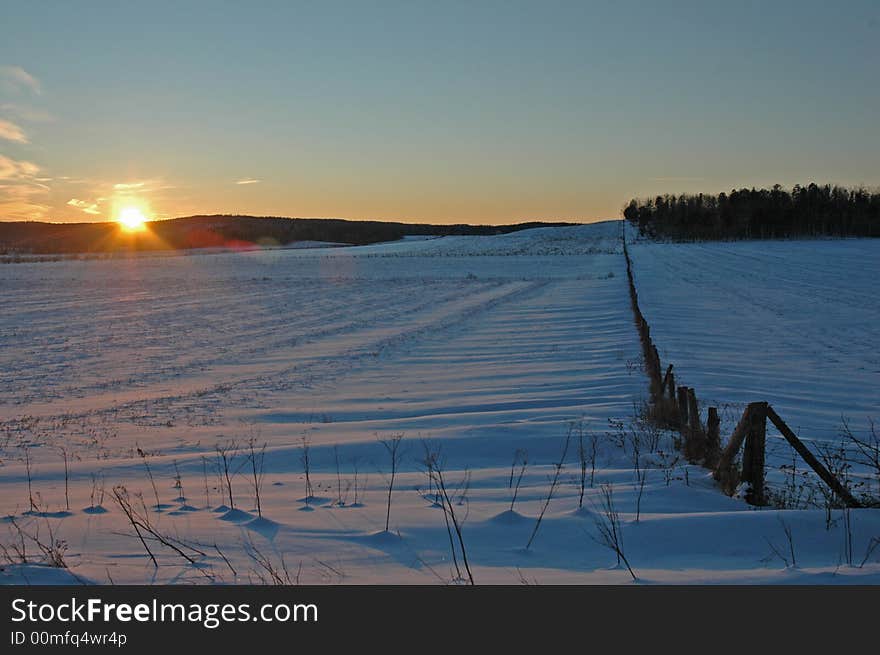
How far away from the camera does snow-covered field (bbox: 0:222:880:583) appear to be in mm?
5219

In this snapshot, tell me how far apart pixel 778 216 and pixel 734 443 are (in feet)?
371

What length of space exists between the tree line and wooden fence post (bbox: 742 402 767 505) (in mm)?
110149

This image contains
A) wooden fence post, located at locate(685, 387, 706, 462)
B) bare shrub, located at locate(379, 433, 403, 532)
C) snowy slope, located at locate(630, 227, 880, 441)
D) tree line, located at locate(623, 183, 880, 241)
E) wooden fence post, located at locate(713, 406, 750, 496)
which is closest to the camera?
wooden fence post, located at locate(713, 406, 750, 496)

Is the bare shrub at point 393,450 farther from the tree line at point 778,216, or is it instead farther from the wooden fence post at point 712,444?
the tree line at point 778,216

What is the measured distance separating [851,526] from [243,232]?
146832 millimetres

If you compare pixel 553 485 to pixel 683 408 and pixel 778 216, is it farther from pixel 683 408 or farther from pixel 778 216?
pixel 778 216

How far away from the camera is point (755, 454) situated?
625 cm

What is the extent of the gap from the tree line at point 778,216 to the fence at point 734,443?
351 feet

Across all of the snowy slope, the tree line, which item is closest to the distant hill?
the tree line

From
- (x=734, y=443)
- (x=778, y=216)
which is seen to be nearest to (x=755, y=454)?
(x=734, y=443)

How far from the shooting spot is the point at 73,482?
25.5 feet

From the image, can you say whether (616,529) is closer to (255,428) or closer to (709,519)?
(709,519)

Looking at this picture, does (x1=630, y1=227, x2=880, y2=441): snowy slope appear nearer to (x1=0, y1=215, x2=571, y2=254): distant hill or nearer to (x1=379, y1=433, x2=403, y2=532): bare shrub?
(x1=379, y1=433, x2=403, y2=532): bare shrub
